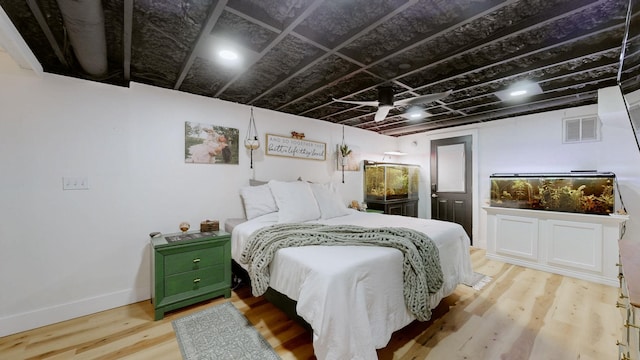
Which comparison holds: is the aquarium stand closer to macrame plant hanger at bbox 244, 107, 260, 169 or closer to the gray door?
the gray door

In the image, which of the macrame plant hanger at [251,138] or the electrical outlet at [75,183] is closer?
the electrical outlet at [75,183]

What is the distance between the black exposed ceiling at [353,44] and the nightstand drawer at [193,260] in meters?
1.71

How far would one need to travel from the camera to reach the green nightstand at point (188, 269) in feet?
7.10

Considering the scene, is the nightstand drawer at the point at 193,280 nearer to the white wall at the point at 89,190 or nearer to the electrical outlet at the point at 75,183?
the white wall at the point at 89,190

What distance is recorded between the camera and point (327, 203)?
3201 millimetres

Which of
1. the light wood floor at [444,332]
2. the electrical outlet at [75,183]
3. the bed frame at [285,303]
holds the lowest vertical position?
the light wood floor at [444,332]

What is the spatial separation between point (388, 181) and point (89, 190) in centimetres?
405

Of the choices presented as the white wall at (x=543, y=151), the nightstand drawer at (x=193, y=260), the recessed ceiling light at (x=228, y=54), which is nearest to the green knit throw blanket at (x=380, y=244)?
the nightstand drawer at (x=193, y=260)

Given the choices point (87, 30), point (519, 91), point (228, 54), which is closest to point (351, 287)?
point (228, 54)

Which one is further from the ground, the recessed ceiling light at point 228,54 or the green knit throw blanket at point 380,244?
the recessed ceiling light at point 228,54

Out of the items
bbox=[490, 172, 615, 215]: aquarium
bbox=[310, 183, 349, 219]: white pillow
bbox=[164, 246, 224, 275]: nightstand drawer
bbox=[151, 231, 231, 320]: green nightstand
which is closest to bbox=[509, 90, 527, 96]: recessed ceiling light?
bbox=[490, 172, 615, 215]: aquarium

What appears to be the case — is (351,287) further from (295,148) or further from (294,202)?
(295,148)

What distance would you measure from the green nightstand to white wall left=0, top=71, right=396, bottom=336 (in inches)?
15.8

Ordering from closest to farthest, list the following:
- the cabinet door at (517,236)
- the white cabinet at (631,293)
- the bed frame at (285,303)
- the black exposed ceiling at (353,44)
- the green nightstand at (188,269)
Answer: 1. the white cabinet at (631,293)
2. the black exposed ceiling at (353,44)
3. the bed frame at (285,303)
4. the green nightstand at (188,269)
5. the cabinet door at (517,236)
